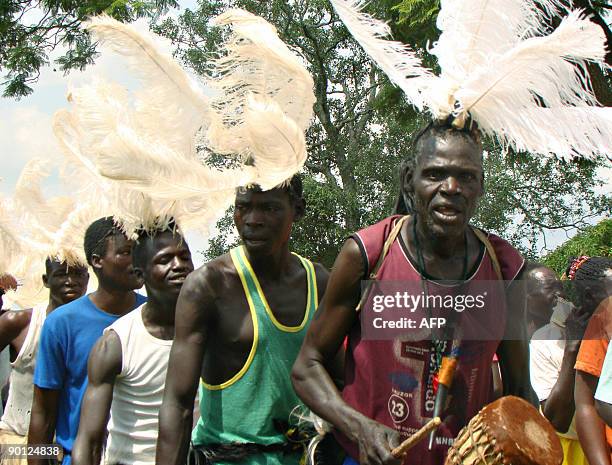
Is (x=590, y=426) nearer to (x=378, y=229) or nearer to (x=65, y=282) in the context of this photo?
(x=378, y=229)

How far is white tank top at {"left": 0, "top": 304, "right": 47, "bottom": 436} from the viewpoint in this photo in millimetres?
5910

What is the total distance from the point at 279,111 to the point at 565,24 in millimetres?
1279

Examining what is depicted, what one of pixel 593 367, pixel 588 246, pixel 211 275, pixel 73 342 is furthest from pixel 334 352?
pixel 588 246

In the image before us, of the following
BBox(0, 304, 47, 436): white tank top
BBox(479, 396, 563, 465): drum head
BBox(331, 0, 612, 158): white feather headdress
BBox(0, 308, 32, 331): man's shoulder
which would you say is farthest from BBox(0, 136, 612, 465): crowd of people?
BBox(0, 308, 32, 331): man's shoulder

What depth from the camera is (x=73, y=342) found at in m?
4.70

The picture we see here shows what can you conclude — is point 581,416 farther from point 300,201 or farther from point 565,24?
point 565,24

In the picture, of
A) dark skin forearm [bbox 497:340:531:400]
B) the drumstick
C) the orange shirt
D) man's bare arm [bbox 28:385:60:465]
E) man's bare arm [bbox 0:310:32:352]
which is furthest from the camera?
man's bare arm [bbox 0:310:32:352]

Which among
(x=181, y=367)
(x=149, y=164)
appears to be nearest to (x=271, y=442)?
(x=181, y=367)

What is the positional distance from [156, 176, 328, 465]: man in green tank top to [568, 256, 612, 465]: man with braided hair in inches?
53.5

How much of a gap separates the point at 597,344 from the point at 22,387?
4.06 m

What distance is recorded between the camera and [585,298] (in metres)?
4.48

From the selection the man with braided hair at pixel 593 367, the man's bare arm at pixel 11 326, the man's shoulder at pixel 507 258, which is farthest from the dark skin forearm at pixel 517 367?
the man's bare arm at pixel 11 326

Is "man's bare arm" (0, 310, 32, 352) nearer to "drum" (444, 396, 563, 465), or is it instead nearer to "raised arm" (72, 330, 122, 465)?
"raised arm" (72, 330, 122, 465)

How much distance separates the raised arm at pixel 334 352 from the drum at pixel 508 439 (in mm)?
303
